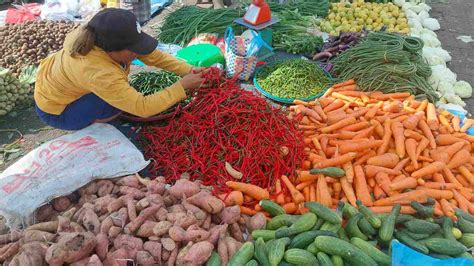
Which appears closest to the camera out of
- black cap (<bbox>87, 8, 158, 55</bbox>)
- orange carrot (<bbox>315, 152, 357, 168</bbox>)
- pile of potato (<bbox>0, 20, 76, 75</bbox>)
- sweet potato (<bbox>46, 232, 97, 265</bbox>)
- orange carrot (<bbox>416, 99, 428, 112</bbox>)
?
sweet potato (<bbox>46, 232, 97, 265</bbox>)

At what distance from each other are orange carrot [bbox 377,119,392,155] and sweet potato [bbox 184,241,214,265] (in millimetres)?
1829

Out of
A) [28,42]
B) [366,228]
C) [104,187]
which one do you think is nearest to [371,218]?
[366,228]

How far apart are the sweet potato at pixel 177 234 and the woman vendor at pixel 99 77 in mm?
1098

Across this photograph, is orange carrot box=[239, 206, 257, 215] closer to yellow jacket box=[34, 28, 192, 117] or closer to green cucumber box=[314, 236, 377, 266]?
green cucumber box=[314, 236, 377, 266]

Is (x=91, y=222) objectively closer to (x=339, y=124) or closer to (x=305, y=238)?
(x=305, y=238)

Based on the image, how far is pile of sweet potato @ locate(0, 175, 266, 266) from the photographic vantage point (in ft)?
7.42

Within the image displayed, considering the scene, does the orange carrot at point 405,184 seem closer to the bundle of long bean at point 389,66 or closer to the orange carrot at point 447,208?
the orange carrot at point 447,208

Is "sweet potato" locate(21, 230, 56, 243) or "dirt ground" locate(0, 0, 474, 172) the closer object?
"sweet potato" locate(21, 230, 56, 243)

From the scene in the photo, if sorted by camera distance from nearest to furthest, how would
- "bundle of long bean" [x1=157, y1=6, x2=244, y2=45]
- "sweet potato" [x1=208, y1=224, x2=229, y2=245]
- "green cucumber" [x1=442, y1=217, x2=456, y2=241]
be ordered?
1. "sweet potato" [x1=208, y1=224, x2=229, y2=245]
2. "green cucumber" [x1=442, y1=217, x2=456, y2=241]
3. "bundle of long bean" [x1=157, y1=6, x2=244, y2=45]

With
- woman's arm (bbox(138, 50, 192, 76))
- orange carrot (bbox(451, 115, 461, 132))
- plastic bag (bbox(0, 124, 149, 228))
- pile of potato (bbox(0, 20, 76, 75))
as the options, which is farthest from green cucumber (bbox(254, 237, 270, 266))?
pile of potato (bbox(0, 20, 76, 75))

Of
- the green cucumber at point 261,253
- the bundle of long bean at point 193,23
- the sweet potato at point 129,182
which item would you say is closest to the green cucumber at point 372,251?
the green cucumber at point 261,253

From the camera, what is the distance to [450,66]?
211 inches

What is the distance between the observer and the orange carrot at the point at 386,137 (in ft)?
11.3

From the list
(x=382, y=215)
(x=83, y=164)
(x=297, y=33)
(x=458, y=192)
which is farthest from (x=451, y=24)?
(x=83, y=164)
